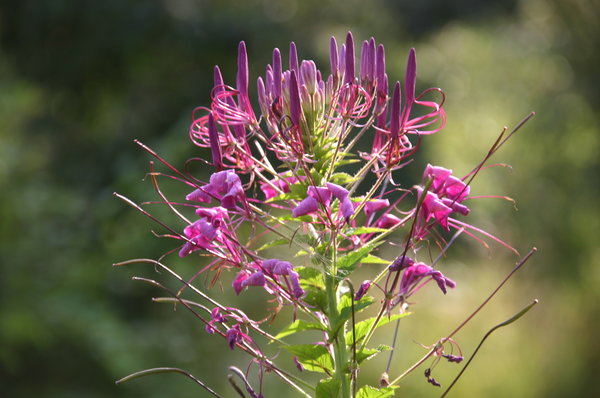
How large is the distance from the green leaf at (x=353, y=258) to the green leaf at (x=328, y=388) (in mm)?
184

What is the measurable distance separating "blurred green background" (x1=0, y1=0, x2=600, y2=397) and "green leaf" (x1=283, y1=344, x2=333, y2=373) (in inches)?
91.0

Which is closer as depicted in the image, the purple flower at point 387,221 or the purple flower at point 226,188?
the purple flower at point 226,188

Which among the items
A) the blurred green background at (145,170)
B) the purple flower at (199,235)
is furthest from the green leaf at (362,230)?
the blurred green background at (145,170)

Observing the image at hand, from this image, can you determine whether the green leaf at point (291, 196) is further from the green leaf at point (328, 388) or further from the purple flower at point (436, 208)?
the green leaf at point (328, 388)

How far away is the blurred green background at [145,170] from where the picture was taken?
183 inches

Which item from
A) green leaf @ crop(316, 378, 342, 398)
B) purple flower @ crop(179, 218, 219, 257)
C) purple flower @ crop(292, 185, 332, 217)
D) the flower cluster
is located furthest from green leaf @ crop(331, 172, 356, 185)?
green leaf @ crop(316, 378, 342, 398)

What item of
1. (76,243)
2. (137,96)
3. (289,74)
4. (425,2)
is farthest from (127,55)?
(289,74)

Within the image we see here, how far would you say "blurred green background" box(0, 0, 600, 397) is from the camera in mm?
4645

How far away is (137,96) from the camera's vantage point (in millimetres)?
5969

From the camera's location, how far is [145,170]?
4.09 metres

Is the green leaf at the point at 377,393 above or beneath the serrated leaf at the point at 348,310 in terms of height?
beneath

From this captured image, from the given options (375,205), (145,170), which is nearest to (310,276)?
(375,205)

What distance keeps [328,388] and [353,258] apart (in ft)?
0.71

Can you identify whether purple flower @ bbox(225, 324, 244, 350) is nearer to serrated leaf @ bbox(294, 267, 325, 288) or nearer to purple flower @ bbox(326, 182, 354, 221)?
serrated leaf @ bbox(294, 267, 325, 288)
